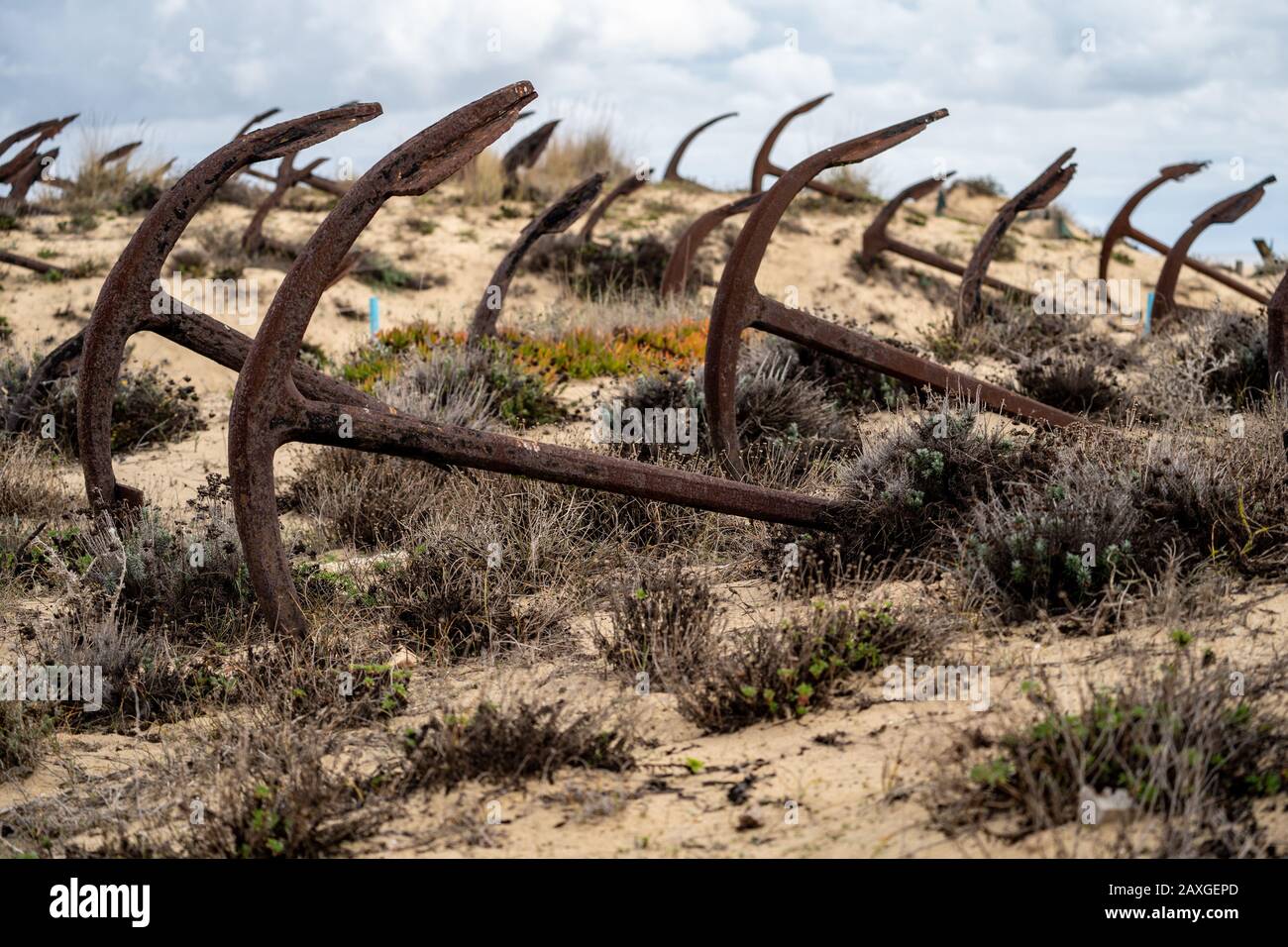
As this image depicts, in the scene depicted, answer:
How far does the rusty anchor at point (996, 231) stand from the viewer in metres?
8.38

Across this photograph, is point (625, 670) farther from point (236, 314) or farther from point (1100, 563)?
point (236, 314)

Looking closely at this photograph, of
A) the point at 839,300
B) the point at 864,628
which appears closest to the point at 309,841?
the point at 864,628

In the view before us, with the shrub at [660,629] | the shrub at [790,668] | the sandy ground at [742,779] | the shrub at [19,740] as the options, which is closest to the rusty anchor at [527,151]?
the sandy ground at [742,779]

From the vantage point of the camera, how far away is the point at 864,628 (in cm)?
316

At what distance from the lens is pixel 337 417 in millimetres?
3322

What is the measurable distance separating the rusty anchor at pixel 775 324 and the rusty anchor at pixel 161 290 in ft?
5.08

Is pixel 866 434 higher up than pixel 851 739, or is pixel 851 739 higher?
pixel 866 434

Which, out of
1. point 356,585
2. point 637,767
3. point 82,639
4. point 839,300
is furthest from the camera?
point 839,300

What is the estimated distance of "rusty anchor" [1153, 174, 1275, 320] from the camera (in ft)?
29.6

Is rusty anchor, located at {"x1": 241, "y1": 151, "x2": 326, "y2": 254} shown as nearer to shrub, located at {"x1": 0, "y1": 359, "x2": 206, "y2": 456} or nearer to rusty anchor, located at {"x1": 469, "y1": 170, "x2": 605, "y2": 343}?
shrub, located at {"x1": 0, "y1": 359, "x2": 206, "y2": 456}

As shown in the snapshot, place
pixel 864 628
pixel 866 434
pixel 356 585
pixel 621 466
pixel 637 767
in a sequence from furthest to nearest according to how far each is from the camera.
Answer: pixel 866 434 → pixel 356 585 → pixel 621 466 → pixel 864 628 → pixel 637 767

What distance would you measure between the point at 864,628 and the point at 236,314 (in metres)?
9.49

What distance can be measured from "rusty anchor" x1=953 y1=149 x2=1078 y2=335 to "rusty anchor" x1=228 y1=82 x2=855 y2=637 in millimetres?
5963

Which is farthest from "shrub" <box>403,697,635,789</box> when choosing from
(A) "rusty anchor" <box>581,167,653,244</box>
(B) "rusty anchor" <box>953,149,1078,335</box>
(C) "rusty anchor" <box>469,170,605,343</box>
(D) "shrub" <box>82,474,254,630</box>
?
(A) "rusty anchor" <box>581,167,653,244</box>
